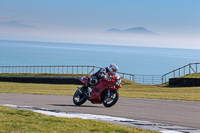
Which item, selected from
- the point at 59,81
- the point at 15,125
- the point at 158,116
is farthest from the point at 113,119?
the point at 59,81

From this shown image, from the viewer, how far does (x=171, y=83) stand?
3853 centimetres

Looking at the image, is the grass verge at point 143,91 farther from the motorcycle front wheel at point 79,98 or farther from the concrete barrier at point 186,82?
the motorcycle front wheel at point 79,98

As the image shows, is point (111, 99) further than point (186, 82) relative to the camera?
No

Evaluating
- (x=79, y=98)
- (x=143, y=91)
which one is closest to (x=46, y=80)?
(x=143, y=91)

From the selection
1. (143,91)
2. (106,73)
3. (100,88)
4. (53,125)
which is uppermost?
(106,73)

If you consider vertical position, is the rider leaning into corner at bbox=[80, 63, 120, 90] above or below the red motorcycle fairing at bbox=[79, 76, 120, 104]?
above

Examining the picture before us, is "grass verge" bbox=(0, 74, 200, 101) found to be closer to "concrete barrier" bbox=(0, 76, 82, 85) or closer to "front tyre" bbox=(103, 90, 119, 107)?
"front tyre" bbox=(103, 90, 119, 107)

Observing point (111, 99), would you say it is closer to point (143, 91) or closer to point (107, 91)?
point (107, 91)

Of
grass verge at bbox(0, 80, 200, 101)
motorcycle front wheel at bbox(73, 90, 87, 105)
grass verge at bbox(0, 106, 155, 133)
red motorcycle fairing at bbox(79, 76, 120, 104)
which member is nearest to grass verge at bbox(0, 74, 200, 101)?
grass verge at bbox(0, 80, 200, 101)

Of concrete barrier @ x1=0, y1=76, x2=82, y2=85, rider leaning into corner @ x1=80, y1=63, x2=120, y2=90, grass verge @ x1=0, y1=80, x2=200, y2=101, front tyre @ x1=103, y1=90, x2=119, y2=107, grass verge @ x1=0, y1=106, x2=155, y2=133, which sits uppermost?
rider leaning into corner @ x1=80, y1=63, x2=120, y2=90

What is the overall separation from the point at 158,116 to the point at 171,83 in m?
27.6

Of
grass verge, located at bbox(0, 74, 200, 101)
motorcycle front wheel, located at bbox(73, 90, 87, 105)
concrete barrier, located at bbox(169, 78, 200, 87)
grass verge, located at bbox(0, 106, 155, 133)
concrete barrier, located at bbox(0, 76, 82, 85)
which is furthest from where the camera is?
concrete barrier, located at bbox(0, 76, 82, 85)

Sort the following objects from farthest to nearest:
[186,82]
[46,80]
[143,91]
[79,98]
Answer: [46,80]
[186,82]
[143,91]
[79,98]

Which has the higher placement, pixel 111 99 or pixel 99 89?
pixel 99 89
